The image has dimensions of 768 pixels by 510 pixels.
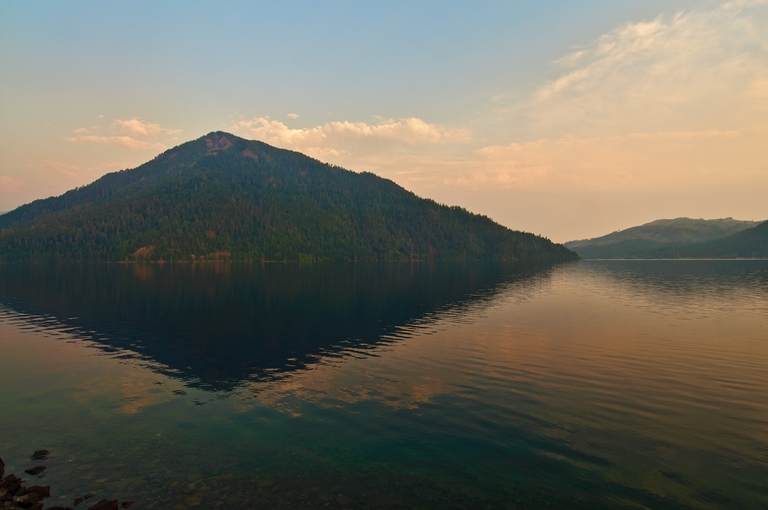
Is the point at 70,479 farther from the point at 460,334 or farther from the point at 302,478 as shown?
the point at 460,334

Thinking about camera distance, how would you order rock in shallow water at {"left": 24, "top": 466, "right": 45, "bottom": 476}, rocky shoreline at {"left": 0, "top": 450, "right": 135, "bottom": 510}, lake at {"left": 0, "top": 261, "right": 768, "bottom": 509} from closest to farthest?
1. rocky shoreline at {"left": 0, "top": 450, "right": 135, "bottom": 510}
2. lake at {"left": 0, "top": 261, "right": 768, "bottom": 509}
3. rock in shallow water at {"left": 24, "top": 466, "right": 45, "bottom": 476}

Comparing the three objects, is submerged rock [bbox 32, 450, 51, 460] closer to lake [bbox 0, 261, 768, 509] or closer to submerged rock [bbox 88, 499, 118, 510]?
lake [bbox 0, 261, 768, 509]

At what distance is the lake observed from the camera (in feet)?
68.8

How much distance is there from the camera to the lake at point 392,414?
2097 centimetres

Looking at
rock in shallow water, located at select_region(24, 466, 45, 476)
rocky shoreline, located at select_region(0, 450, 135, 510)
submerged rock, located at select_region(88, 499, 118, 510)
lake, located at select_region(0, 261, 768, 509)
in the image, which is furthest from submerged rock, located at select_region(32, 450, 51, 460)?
submerged rock, located at select_region(88, 499, 118, 510)

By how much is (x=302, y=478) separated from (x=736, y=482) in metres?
21.5

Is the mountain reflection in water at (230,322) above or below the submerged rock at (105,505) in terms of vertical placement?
above

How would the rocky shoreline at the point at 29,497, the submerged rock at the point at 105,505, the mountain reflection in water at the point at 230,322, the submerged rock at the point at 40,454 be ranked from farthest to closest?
the mountain reflection in water at the point at 230,322 → the submerged rock at the point at 40,454 → the rocky shoreline at the point at 29,497 → the submerged rock at the point at 105,505

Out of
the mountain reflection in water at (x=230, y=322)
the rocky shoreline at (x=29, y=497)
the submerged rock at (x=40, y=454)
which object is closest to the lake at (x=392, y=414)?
the submerged rock at (x=40, y=454)

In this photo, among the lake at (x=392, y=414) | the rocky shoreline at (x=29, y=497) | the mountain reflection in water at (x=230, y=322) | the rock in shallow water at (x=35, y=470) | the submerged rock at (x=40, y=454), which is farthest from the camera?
the mountain reflection in water at (x=230, y=322)

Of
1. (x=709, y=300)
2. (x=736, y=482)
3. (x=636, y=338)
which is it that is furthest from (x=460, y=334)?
(x=709, y=300)

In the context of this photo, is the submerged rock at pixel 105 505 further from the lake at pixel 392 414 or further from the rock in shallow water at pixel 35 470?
the rock in shallow water at pixel 35 470

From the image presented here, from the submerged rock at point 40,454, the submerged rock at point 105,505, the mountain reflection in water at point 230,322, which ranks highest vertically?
the mountain reflection in water at point 230,322

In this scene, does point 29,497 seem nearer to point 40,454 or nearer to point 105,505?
point 105,505
